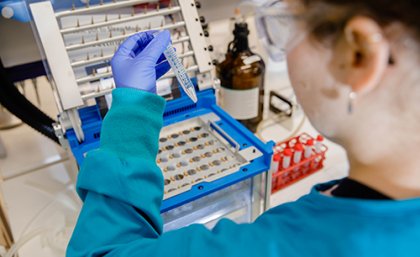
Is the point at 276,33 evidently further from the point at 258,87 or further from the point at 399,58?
the point at 258,87

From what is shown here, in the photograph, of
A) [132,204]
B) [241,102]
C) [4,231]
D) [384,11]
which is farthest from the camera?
[241,102]

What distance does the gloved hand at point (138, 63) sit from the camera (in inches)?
20.9

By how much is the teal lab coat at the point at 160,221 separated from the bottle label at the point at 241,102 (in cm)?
30

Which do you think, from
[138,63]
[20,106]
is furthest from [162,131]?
[20,106]

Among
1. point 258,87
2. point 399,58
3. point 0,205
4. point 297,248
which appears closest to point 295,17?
point 399,58

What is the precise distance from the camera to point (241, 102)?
0.79m

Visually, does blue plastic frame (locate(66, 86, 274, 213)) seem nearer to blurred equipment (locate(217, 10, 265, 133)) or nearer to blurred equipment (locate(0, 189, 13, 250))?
blurred equipment (locate(217, 10, 265, 133))

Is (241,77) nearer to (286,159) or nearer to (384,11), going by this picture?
(286,159)

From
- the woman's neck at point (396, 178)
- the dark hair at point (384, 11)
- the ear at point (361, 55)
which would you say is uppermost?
the dark hair at point (384, 11)

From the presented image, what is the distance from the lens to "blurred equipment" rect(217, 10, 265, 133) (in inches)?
30.9

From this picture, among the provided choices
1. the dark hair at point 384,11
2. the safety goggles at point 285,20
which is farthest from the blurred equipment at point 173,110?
the dark hair at point 384,11

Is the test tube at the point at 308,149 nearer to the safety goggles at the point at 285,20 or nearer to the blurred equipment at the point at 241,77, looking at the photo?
the blurred equipment at the point at 241,77

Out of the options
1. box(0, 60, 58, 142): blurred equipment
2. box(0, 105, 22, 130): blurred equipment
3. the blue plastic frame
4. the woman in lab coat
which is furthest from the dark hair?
box(0, 105, 22, 130): blurred equipment

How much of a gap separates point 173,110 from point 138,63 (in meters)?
0.18
